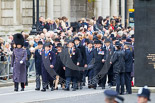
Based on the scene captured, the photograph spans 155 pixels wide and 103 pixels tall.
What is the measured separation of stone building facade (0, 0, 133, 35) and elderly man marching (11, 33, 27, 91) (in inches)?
569

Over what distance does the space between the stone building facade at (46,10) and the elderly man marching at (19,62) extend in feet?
47.4

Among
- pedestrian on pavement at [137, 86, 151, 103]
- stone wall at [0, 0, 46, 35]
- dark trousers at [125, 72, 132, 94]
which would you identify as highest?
stone wall at [0, 0, 46, 35]

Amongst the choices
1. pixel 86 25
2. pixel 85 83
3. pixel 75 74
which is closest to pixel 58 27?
pixel 86 25

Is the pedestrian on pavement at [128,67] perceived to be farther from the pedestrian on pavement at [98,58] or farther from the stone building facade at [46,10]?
the stone building facade at [46,10]

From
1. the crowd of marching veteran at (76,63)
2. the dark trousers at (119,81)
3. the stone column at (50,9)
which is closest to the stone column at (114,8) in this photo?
the stone column at (50,9)

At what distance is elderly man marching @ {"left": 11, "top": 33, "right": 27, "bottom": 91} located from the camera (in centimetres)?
2338

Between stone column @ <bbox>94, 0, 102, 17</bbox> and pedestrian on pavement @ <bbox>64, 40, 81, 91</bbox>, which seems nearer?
pedestrian on pavement @ <bbox>64, 40, 81, 91</bbox>

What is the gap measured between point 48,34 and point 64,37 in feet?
4.41

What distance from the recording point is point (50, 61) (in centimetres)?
2386

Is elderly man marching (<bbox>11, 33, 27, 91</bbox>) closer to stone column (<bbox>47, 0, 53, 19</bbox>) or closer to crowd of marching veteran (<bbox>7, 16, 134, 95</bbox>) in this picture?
crowd of marching veteran (<bbox>7, 16, 134, 95</bbox>)

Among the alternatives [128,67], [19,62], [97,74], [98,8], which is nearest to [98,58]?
[97,74]

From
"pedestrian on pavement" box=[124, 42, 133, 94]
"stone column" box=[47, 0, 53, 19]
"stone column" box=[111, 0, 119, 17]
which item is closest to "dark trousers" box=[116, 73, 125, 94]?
"pedestrian on pavement" box=[124, 42, 133, 94]

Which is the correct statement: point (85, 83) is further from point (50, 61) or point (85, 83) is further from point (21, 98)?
point (21, 98)

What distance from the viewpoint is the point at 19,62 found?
922 inches
